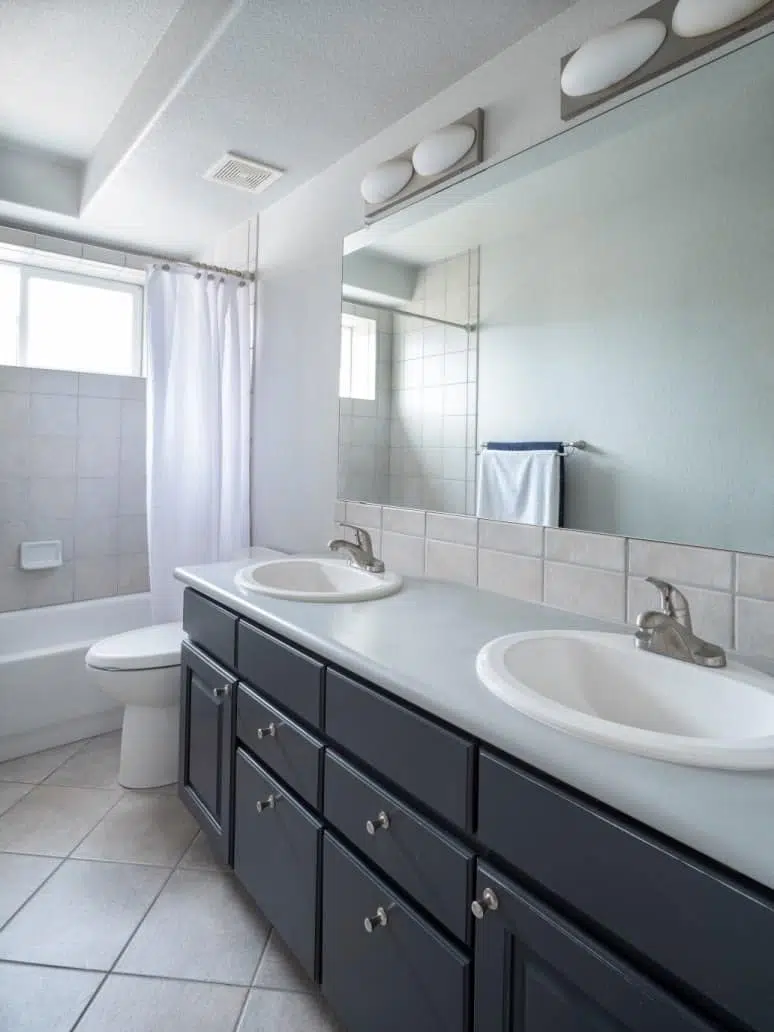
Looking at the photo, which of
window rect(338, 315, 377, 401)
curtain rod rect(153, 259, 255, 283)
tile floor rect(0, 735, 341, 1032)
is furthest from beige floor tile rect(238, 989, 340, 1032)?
curtain rod rect(153, 259, 255, 283)

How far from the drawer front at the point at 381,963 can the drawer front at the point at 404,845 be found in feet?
0.13

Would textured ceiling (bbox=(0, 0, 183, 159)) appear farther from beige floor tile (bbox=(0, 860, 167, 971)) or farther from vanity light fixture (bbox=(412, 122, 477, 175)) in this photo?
beige floor tile (bbox=(0, 860, 167, 971))

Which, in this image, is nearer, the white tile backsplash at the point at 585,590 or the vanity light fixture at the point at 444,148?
the white tile backsplash at the point at 585,590

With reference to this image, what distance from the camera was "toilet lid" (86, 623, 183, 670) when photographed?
2.01 meters

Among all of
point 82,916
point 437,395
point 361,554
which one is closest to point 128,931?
point 82,916

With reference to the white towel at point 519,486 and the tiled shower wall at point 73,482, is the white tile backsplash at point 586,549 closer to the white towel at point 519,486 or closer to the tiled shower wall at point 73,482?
the white towel at point 519,486

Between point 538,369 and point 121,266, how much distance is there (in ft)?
7.93

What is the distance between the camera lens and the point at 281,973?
4.51 ft

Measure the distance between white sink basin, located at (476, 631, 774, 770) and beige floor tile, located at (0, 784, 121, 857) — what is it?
1.60 meters

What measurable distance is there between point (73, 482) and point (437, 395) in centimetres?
199

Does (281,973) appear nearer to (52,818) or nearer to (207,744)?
(207,744)

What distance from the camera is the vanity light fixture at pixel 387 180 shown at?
1762 millimetres

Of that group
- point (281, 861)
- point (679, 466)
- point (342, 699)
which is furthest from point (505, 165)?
point (281, 861)

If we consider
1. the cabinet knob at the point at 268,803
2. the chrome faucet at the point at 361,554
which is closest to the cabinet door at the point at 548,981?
the cabinet knob at the point at 268,803
